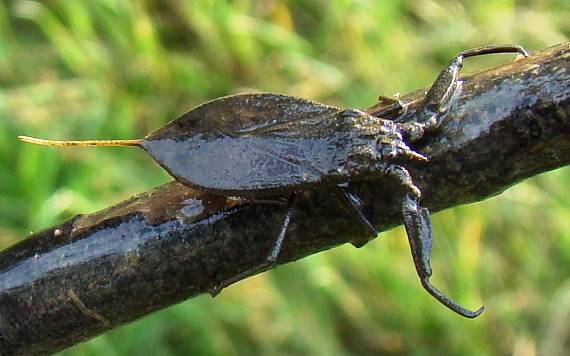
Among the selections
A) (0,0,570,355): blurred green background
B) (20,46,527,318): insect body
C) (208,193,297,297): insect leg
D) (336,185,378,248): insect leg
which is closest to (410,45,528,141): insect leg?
(20,46,527,318): insect body

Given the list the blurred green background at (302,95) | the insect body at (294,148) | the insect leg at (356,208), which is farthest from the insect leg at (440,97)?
the blurred green background at (302,95)

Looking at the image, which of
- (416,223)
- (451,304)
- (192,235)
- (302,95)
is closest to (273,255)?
(192,235)

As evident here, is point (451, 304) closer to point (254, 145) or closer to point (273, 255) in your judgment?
point (273, 255)

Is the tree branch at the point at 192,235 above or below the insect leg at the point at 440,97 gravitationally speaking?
below

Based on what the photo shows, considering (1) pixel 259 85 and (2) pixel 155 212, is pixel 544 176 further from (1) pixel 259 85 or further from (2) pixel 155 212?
(2) pixel 155 212

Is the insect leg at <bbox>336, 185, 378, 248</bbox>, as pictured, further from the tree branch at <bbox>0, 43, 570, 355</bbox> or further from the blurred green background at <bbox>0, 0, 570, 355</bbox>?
the blurred green background at <bbox>0, 0, 570, 355</bbox>

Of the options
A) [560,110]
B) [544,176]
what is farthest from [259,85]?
[560,110]

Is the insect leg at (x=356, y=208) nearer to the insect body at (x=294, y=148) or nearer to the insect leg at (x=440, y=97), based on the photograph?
the insect body at (x=294, y=148)
